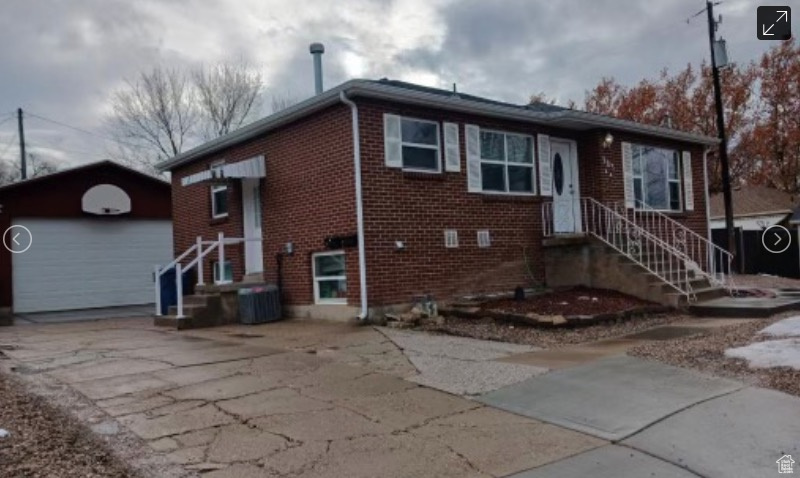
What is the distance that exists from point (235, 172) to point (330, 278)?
10.0 feet

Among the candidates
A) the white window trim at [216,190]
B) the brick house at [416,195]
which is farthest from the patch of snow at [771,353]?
the white window trim at [216,190]

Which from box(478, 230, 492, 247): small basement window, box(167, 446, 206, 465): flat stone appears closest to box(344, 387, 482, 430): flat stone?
box(167, 446, 206, 465): flat stone

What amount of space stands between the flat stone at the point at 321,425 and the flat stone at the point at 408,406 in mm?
145

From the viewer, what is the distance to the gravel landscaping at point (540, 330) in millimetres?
9352

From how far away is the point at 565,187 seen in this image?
1493 cm

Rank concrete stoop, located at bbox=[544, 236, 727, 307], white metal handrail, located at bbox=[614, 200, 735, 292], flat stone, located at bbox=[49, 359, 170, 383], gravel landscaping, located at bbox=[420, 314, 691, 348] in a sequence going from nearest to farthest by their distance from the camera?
flat stone, located at bbox=[49, 359, 170, 383], gravel landscaping, located at bbox=[420, 314, 691, 348], concrete stoop, located at bbox=[544, 236, 727, 307], white metal handrail, located at bbox=[614, 200, 735, 292]

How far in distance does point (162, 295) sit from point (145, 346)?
4272 mm

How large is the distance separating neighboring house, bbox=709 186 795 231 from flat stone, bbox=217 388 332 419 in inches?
1164

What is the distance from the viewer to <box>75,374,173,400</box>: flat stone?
6.62 meters

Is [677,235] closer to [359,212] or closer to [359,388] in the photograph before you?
[359,212]

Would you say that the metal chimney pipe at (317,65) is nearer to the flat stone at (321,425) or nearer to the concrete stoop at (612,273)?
the concrete stoop at (612,273)

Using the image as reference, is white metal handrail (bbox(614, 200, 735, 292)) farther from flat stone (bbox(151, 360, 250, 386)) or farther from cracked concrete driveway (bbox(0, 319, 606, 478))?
flat stone (bbox(151, 360, 250, 386))

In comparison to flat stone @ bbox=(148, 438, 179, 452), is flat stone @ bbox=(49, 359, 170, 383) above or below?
above

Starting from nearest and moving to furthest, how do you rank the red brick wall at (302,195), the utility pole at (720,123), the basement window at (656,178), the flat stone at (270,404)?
the flat stone at (270,404) < the red brick wall at (302,195) < the basement window at (656,178) < the utility pole at (720,123)
